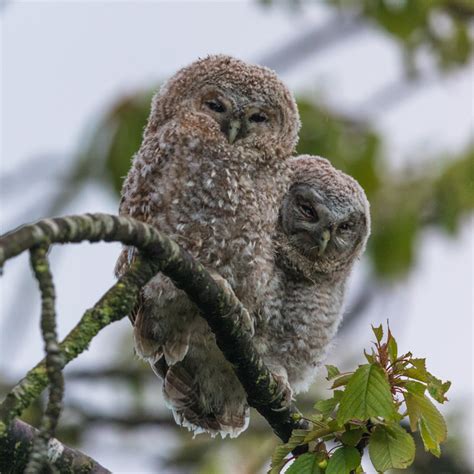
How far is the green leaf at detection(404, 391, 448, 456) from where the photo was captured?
3281 millimetres

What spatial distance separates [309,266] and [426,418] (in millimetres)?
1237

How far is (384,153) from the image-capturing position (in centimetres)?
937

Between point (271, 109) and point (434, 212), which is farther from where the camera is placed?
point (434, 212)

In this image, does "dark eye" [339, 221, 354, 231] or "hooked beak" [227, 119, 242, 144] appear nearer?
"hooked beak" [227, 119, 242, 144]

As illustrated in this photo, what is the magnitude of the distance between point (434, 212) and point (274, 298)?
5768mm

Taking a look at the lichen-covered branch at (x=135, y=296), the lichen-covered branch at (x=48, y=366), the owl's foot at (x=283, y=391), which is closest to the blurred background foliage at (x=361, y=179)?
the owl's foot at (x=283, y=391)

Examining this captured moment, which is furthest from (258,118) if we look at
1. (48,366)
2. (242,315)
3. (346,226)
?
(48,366)

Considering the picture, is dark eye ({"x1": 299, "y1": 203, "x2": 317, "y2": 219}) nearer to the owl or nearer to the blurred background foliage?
the owl

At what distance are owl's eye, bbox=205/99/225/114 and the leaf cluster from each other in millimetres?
1312

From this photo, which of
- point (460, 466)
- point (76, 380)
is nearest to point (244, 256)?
point (460, 466)

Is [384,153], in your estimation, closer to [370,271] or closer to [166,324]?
[370,271]

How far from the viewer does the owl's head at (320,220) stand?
4.45 m

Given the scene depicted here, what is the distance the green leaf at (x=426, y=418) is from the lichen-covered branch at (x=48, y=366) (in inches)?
49.0

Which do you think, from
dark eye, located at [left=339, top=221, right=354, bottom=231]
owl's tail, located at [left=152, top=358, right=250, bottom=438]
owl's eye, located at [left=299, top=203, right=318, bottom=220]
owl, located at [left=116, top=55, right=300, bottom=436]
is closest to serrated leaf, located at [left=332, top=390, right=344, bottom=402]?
owl, located at [left=116, top=55, right=300, bottom=436]
